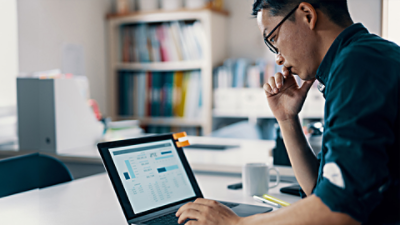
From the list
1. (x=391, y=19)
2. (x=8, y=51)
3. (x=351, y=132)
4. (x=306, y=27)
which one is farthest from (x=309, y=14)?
(x=8, y=51)

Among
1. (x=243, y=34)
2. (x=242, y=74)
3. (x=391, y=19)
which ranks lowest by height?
(x=242, y=74)

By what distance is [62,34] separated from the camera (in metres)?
3.30

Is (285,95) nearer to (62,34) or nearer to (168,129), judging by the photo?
(62,34)

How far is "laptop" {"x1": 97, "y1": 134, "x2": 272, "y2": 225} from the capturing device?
104cm

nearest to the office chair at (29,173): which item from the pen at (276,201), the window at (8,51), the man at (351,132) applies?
the pen at (276,201)

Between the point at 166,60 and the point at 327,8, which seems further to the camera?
the point at 166,60

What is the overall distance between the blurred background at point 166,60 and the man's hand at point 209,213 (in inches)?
83.4

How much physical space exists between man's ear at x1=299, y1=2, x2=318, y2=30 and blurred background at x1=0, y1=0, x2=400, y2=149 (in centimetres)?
216

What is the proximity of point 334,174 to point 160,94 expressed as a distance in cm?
321

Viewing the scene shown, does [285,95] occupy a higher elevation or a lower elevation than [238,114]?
higher

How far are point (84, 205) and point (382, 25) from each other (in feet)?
4.17

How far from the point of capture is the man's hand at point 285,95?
4.00 feet

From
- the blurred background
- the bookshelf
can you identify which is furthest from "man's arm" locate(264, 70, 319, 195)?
the bookshelf

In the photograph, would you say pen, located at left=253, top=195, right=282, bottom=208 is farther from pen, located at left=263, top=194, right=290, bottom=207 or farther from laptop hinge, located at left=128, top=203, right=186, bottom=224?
laptop hinge, located at left=128, top=203, right=186, bottom=224
